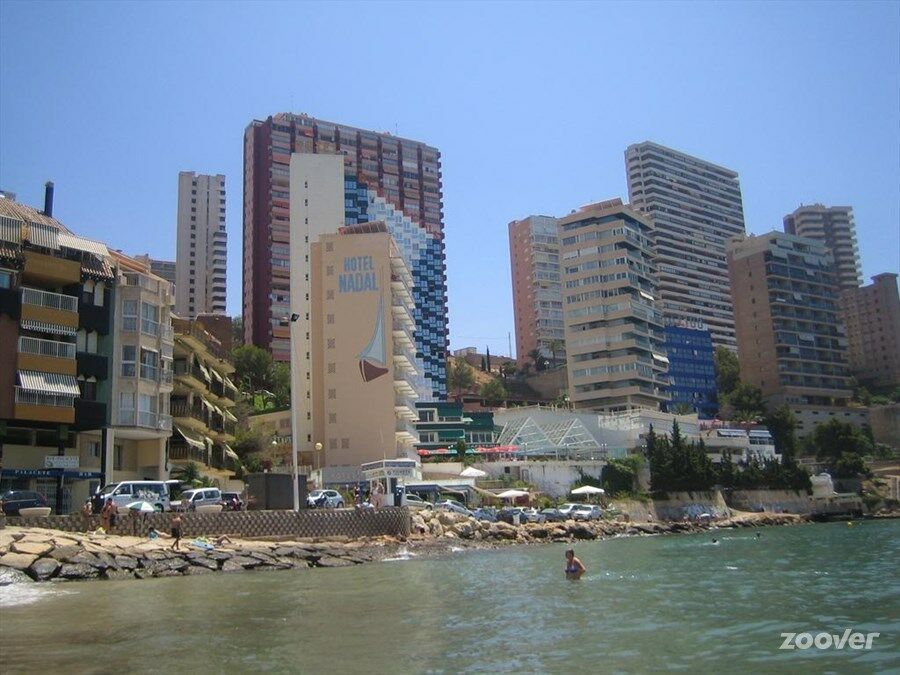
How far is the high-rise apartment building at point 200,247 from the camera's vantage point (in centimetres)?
16825

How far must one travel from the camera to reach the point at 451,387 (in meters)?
166

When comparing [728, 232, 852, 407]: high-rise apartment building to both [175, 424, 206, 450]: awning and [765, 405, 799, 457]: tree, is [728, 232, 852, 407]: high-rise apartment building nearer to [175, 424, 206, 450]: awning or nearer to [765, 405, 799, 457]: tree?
[765, 405, 799, 457]: tree

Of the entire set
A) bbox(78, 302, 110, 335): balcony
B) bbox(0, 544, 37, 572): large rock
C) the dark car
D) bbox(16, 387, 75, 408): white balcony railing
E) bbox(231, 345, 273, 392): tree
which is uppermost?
bbox(231, 345, 273, 392): tree

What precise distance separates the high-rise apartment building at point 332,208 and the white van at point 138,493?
247ft

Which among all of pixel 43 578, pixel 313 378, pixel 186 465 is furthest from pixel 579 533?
pixel 43 578

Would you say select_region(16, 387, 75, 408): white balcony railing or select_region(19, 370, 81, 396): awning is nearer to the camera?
select_region(16, 387, 75, 408): white balcony railing

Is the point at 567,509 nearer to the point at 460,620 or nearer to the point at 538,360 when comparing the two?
the point at 460,620

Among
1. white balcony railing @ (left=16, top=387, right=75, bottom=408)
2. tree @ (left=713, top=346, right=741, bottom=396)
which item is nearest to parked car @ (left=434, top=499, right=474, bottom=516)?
white balcony railing @ (left=16, top=387, right=75, bottom=408)

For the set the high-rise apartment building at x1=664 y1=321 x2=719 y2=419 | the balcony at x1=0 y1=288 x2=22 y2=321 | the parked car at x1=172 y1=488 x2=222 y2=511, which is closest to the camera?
the parked car at x1=172 y1=488 x2=222 y2=511

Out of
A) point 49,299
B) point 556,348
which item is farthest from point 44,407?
point 556,348

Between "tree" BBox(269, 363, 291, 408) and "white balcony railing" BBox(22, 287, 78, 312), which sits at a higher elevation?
"tree" BBox(269, 363, 291, 408)

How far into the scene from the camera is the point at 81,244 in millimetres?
53469

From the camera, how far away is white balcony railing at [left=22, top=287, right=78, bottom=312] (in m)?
49.7

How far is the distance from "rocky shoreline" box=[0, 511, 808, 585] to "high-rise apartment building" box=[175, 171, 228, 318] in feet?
398
